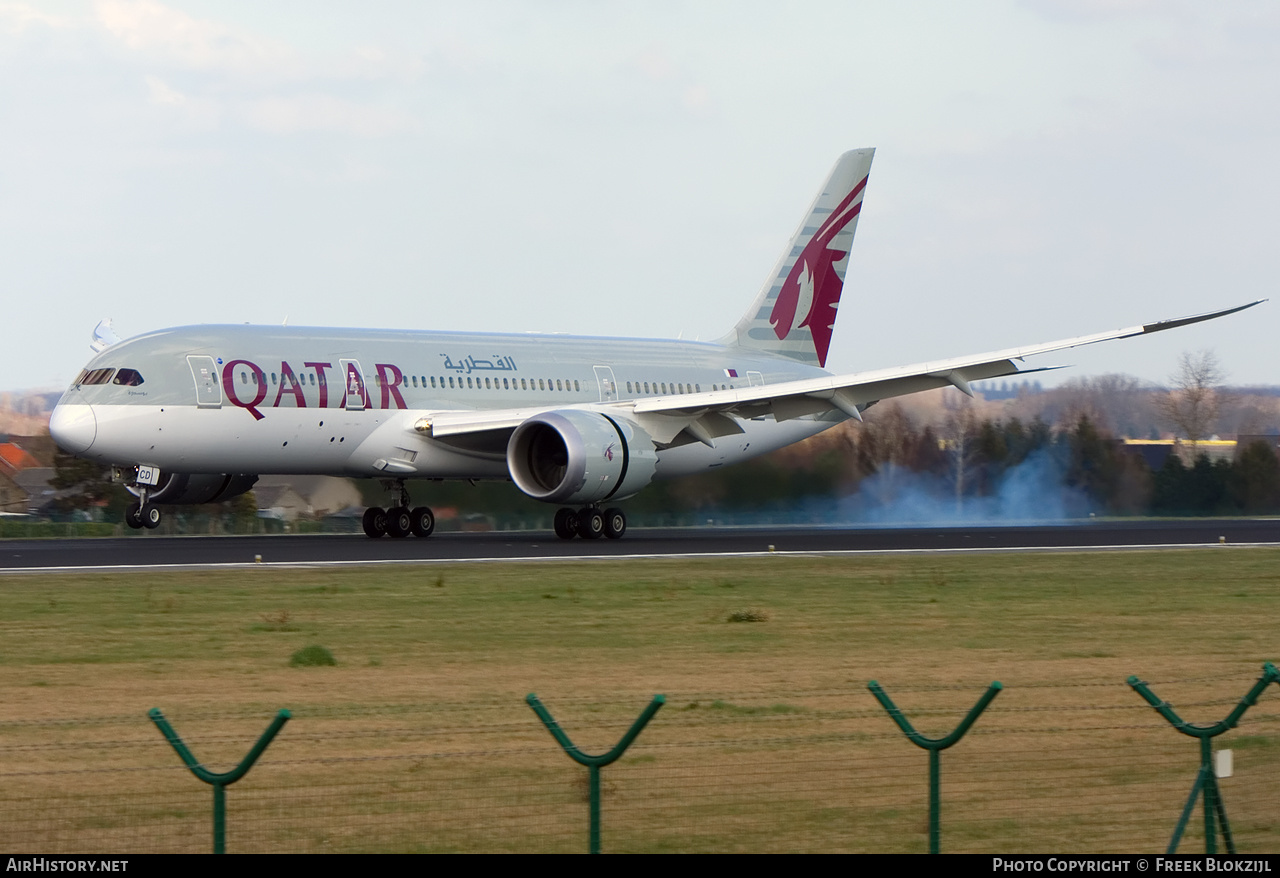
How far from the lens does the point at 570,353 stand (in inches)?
1559

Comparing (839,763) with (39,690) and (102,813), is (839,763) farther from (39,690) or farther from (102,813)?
(39,690)

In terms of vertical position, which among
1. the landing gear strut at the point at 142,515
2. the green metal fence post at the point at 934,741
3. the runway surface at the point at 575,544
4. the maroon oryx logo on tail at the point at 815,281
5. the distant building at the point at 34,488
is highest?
the maroon oryx logo on tail at the point at 815,281

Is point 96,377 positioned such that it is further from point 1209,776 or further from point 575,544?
point 1209,776

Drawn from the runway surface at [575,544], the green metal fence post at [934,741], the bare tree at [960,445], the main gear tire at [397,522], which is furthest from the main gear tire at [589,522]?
the green metal fence post at [934,741]

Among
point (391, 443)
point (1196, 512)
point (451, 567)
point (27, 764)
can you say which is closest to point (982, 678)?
point (27, 764)

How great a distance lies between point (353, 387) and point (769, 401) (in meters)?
8.48

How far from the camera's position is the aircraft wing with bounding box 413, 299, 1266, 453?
34.5 m

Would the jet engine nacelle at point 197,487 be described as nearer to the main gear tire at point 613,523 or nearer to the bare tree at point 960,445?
the main gear tire at point 613,523

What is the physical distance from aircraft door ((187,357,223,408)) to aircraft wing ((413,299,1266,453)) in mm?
4490

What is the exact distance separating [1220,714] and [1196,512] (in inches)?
1637

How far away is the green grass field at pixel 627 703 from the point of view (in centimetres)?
934

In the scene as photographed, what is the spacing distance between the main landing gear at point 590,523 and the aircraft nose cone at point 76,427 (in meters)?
9.43

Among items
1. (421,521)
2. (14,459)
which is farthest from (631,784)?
(14,459)

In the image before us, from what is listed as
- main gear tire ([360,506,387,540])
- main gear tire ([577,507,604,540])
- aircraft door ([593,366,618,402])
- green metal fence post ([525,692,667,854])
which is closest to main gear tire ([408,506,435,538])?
main gear tire ([360,506,387,540])
